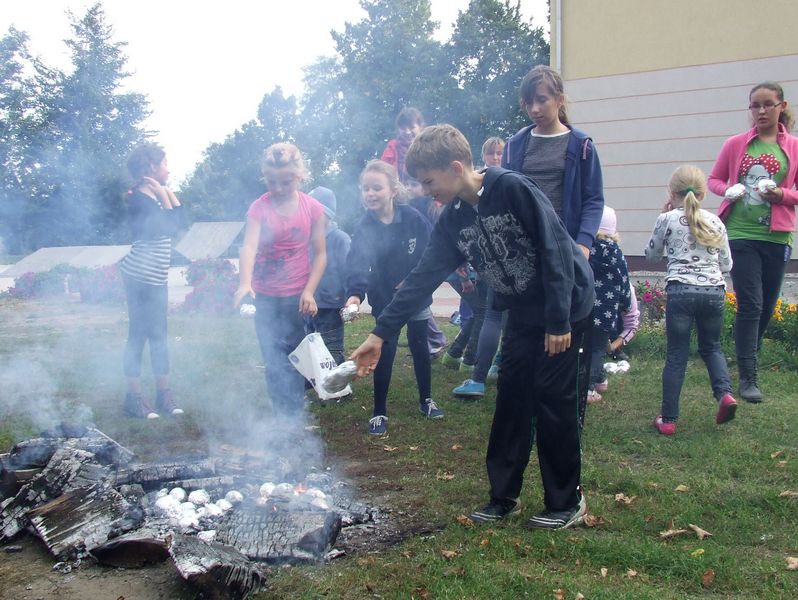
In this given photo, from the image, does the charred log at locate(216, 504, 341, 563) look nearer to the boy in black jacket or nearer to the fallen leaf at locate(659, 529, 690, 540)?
the boy in black jacket

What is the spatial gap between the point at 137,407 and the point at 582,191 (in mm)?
3648

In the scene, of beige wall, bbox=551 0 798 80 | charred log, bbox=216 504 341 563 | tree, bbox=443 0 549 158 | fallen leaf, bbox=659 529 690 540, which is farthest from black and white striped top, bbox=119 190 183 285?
tree, bbox=443 0 549 158

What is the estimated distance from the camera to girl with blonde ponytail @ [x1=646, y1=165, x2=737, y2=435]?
487 centimetres

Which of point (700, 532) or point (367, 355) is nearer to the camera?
point (700, 532)

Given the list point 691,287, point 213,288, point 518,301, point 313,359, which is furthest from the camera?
point 213,288

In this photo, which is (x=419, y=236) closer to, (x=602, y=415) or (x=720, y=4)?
(x=602, y=415)

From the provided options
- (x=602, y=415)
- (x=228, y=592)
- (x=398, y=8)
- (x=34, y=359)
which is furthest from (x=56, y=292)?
(x=228, y=592)

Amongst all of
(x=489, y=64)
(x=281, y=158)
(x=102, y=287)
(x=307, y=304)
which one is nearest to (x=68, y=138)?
(x=281, y=158)

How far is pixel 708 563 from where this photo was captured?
114 inches

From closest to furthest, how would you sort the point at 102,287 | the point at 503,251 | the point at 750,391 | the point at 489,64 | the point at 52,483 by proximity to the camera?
the point at 503,251
the point at 52,483
the point at 750,391
the point at 102,287
the point at 489,64

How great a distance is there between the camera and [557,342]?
3.20 meters

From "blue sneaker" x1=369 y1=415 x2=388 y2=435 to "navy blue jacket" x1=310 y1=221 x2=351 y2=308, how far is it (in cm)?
112

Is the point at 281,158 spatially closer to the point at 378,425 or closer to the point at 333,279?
the point at 333,279

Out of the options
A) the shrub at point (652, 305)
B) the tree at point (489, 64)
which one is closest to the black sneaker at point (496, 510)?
the shrub at point (652, 305)
